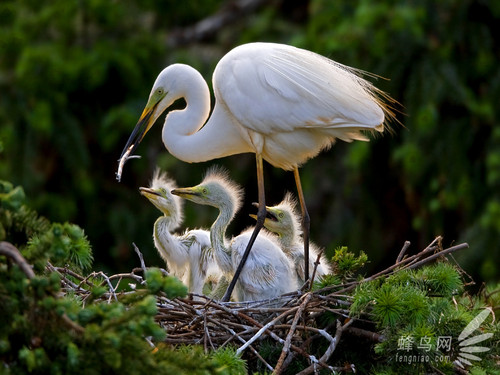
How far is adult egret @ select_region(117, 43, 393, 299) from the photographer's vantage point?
3973 millimetres

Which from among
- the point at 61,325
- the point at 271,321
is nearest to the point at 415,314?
the point at 271,321

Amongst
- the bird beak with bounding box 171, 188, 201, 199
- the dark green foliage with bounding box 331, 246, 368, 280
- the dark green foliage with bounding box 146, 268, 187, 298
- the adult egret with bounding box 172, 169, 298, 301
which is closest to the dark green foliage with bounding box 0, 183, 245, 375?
the dark green foliage with bounding box 146, 268, 187, 298

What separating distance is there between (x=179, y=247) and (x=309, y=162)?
9.27 feet

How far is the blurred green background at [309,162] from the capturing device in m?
5.97

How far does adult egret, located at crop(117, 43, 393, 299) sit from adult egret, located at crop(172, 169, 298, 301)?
88mm

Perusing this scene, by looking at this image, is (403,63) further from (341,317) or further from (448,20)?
(341,317)

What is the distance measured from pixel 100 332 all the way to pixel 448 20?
190 inches

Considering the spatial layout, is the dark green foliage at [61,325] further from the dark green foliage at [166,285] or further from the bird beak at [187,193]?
the bird beak at [187,193]

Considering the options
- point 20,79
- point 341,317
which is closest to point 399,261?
point 341,317

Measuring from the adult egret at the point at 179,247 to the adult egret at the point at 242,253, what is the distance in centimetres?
12

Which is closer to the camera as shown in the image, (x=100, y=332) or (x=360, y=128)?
(x=100, y=332)

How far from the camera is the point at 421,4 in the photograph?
6176mm

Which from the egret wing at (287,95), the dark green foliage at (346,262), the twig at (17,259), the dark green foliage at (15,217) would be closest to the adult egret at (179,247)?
the egret wing at (287,95)

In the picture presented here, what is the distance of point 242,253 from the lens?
160 inches
